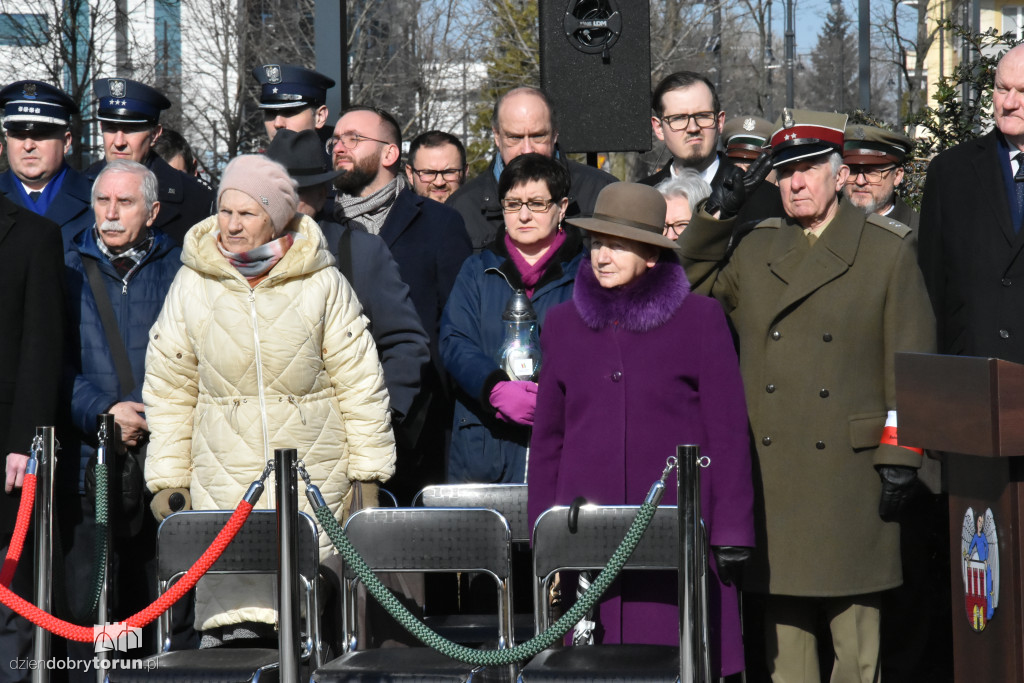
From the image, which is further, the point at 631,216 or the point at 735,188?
the point at 735,188

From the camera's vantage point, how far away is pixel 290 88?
24.2 feet

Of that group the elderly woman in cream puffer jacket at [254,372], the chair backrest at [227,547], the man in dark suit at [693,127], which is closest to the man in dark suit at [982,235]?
the man in dark suit at [693,127]

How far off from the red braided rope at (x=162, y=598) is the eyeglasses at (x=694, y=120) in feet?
10.1

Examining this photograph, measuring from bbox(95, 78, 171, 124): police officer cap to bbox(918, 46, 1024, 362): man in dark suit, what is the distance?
3.92m

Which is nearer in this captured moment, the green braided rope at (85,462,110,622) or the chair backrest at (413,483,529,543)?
the green braided rope at (85,462,110,622)

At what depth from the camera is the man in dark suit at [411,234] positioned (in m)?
5.92

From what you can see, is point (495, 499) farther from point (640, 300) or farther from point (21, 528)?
point (21, 528)

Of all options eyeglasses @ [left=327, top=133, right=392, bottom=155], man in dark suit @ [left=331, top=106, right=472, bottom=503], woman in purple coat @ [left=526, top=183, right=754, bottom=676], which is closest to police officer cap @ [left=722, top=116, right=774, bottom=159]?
man in dark suit @ [left=331, top=106, right=472, bottom=503]

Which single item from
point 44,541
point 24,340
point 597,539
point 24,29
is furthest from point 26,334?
point 24,29

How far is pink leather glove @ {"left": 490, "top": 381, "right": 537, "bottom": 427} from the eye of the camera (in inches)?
202

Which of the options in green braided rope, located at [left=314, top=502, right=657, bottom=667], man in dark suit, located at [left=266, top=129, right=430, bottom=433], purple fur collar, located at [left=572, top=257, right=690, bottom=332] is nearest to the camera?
green braided rope, located at [left=314, top=502, right=657, bottom=667]

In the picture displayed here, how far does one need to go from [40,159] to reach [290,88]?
5.16ft

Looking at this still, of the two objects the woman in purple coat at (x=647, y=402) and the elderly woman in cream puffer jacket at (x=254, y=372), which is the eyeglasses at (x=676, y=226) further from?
the elderly woman in cream puffer jacket at (x=254, y=372)

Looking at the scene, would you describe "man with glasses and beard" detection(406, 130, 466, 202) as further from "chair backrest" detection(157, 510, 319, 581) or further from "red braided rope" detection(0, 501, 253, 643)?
"red braided rope" detection(0, 501, 253, 643)
